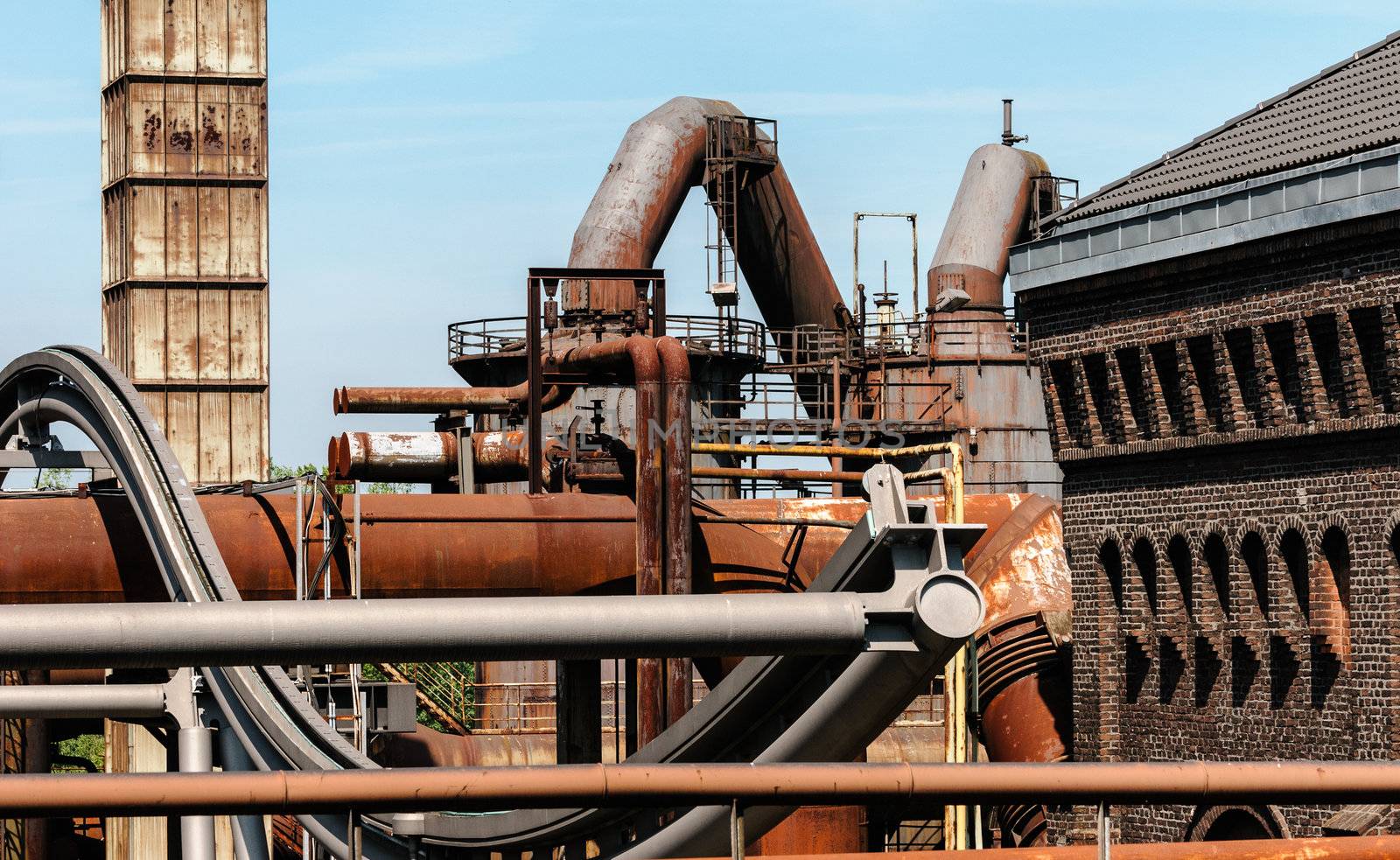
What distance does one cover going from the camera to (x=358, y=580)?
48.8ft

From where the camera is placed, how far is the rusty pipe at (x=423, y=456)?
2203 cm

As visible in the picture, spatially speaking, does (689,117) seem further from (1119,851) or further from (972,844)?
(1119,851)

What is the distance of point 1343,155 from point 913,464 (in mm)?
18844

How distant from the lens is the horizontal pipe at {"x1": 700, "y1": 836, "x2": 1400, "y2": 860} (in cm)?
450

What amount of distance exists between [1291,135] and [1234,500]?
3638 mm

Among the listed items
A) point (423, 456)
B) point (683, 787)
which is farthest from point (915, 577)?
point (423, 456)

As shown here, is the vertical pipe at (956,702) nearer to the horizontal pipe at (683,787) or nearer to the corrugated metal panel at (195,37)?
the horizontal pipe at (683,787)

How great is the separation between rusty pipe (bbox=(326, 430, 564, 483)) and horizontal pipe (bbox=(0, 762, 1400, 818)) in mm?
17592

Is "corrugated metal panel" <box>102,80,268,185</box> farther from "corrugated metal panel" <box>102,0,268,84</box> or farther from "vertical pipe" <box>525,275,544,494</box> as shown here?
"vertical pipe" <box>525,275,544,494</box>

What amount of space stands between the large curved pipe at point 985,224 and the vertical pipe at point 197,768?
87.0 feet

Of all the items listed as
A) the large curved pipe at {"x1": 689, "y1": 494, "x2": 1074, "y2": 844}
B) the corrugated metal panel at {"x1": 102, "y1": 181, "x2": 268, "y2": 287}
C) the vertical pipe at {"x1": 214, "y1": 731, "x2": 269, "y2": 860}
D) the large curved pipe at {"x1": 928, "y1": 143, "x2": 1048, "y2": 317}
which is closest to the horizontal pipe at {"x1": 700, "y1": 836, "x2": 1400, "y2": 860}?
the vertical pipe at {"x1": 214, "y1": 731, "x2": 269, "y2": 860}

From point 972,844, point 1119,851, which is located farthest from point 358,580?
point 1119,851

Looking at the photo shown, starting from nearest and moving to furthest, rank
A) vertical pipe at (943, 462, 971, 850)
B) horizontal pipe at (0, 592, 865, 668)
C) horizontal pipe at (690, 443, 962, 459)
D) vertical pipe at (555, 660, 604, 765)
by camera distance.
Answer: horizontal pipe at (0, 592, 865, 668) < vertical pipe at (555, 660, 604, 765) < vertical pipe at (943, 462, 971, 850) < horizontal pipe at (690, 443, 962, 459)

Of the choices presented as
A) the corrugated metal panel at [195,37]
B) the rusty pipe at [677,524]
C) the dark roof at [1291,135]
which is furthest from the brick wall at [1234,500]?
the corrugated metal panel at [195,37]
